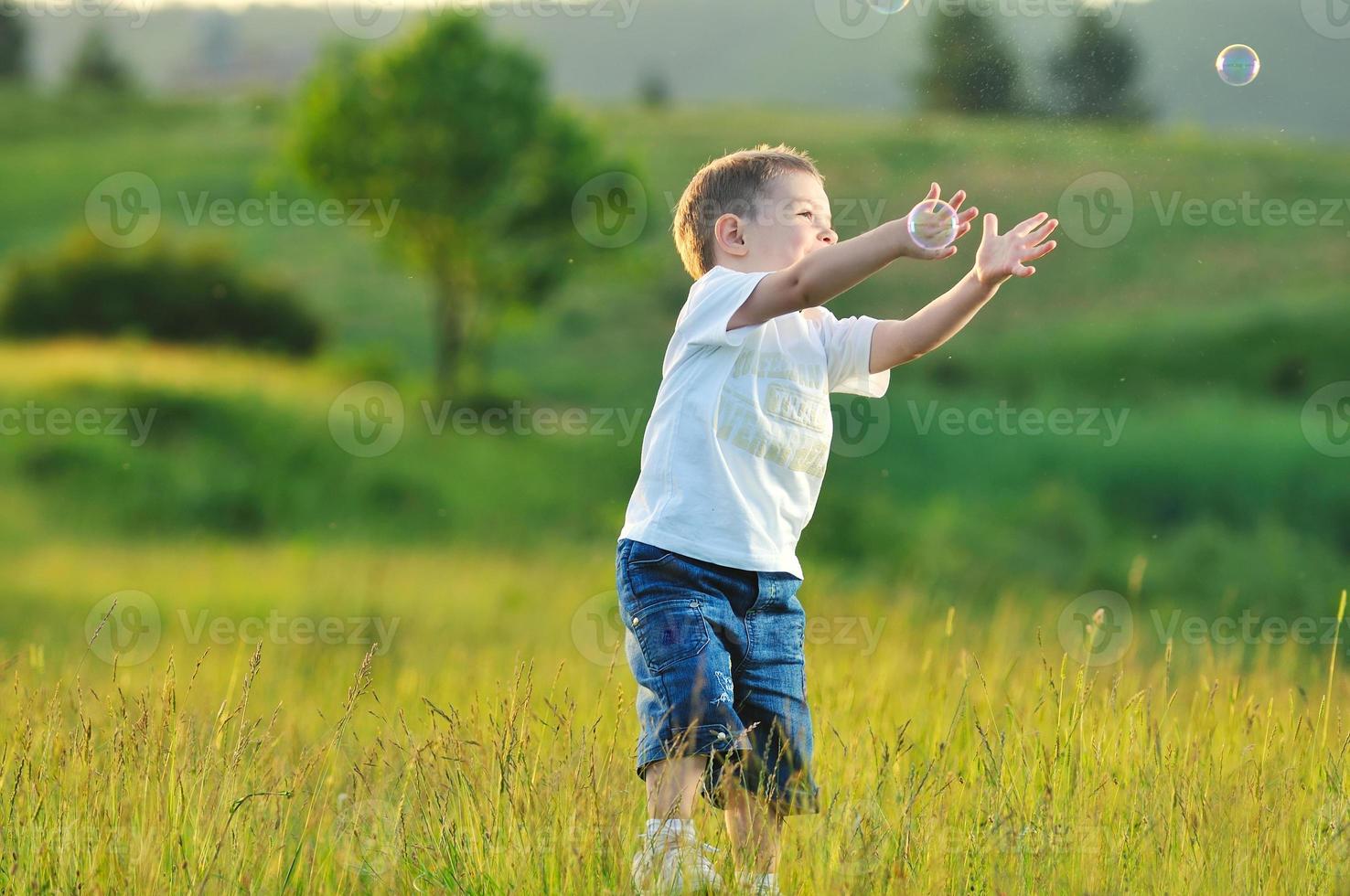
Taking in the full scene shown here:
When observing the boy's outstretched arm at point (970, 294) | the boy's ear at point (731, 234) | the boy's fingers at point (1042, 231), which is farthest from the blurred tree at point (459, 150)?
the boy's fingers at point (1042, 231)

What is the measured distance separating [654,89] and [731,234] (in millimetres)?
71046

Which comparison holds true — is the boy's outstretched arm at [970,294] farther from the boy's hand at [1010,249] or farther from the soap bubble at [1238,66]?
the soap bubble at [1238,66]

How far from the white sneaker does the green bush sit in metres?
34.0

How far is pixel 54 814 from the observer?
3.68 m

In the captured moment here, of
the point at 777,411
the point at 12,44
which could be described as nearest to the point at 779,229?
the point at 777,411

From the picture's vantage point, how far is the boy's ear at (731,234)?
3.99 m

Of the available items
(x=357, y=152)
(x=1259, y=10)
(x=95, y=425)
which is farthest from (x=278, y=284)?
(x=1259, y=10)

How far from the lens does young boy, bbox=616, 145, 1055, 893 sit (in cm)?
361

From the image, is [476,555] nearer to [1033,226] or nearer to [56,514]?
[56,514]

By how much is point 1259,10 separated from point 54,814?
178826mm

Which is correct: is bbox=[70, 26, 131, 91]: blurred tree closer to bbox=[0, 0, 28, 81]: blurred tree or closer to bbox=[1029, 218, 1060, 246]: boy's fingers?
bbox=[0, 0, 28, 81]: blurred tree

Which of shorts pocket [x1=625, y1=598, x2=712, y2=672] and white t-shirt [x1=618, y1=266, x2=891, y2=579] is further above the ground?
white t-shirt [x1=618, y1=266, x2=891, y2=579]

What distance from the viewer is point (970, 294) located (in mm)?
3758

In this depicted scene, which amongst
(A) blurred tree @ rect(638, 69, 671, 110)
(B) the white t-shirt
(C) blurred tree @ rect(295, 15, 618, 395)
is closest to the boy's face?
(B) the white t-shirt
